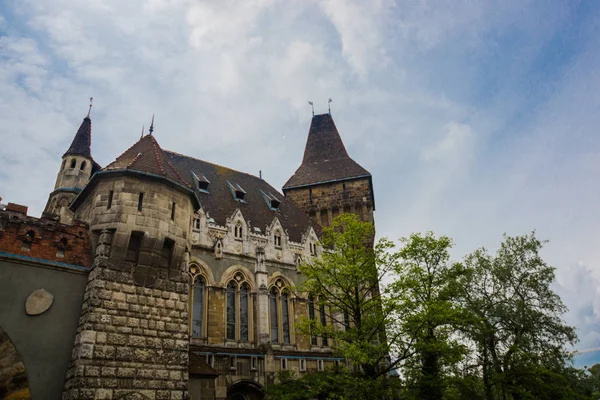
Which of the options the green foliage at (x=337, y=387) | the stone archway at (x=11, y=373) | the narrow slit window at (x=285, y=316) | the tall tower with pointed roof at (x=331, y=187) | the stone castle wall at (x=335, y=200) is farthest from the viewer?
the tall tower with pointed roof at (x=331, y=187)

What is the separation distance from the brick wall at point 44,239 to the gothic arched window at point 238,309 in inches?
363

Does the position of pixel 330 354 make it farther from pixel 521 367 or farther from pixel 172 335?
pixel 172 335

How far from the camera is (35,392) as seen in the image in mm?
9695

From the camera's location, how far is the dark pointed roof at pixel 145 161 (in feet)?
41.0

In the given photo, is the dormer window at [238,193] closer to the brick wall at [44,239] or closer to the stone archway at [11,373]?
the brick wall at [44,239]

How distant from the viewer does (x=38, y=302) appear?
10359 mm

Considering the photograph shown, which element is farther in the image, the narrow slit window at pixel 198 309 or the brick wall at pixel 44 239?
the narrow slit window at pixel 198 309

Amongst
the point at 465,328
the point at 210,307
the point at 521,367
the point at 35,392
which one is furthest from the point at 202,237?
the point at 521,367

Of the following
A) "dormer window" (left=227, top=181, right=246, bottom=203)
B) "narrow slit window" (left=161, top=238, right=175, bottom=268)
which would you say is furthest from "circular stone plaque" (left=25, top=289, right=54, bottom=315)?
"dormer window" (left=227, top=181, right=246, bottom=203)

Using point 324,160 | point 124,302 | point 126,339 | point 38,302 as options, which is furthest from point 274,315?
point 324,160

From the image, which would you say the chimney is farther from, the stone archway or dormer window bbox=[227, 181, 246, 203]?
dormer window bbox=[227, 181, 246, 203]

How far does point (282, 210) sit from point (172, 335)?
15.3 metres

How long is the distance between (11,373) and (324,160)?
2642cm

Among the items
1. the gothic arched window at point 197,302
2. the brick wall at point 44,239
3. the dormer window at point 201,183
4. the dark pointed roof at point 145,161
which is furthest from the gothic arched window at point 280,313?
the brick wall at point 44,239
